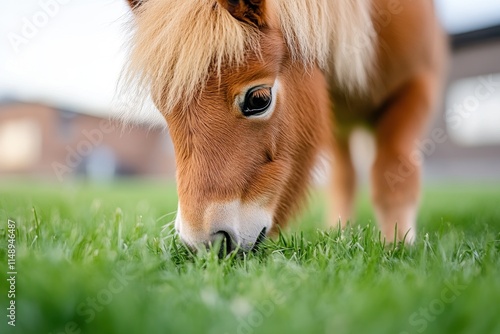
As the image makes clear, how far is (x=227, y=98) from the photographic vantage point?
176 centimetres

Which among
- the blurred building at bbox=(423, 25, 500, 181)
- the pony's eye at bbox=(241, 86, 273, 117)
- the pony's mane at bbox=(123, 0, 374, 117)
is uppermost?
the pony's mane at bbox=(123, 0, 374, 117)

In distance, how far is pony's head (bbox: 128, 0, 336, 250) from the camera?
170 centimetres

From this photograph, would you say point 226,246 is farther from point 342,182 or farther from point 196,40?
point 342,182

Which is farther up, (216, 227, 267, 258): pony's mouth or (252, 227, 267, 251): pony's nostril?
(216, 227, 267, 258): pony's mouth

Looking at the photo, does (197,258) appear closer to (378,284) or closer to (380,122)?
(378,284)

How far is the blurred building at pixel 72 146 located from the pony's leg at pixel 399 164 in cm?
132

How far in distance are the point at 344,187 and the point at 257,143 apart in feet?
7.58

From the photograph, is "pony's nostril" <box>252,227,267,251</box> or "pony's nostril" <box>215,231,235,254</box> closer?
"pony's nostril" <box>215,231,235,254</box>

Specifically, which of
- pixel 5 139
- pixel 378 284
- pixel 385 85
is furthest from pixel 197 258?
pixel 5 139

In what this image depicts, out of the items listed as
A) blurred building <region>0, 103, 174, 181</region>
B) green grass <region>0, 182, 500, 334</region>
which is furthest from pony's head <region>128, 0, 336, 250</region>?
blurred building <region>0, 103, 174, 181</region>

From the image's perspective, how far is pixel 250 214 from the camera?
5.84 ft

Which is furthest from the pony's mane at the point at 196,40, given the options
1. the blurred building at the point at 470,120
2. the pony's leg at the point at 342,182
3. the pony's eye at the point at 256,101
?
the blurred building at the point at 470,120

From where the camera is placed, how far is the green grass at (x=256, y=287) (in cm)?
96

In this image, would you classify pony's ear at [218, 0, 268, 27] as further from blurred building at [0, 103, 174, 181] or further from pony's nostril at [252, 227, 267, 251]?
pony's nostril at [252, 227, 267, 251]
